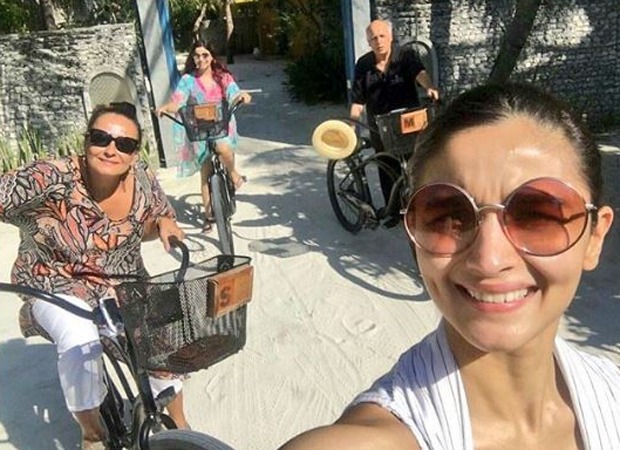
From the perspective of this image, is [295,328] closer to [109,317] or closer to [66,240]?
[66,240]

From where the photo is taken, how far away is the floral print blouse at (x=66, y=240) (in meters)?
2.99

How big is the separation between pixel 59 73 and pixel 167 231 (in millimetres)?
5651

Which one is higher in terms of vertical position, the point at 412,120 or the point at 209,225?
the point at 412,120

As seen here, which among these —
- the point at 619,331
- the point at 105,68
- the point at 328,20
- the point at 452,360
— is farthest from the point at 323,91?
the point at 452,360

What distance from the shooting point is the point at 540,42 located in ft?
28.8

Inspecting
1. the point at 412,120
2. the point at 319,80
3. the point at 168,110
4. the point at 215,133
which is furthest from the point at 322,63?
the point at 412,120

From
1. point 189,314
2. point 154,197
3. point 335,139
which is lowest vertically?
point 335,139

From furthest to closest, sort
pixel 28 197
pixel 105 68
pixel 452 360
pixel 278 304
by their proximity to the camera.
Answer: pixel 105 68
pixel 278 304
pixel 28 197
pixel 452 360

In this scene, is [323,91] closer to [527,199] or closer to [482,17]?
[482,17]

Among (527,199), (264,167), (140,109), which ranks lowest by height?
(264,167)

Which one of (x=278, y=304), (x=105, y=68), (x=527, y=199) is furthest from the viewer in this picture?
(x=105, y=68)

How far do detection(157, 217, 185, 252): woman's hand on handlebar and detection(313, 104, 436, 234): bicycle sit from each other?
73.5 inches

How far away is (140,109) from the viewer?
8.23 m

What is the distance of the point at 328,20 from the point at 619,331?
887 centimetres
